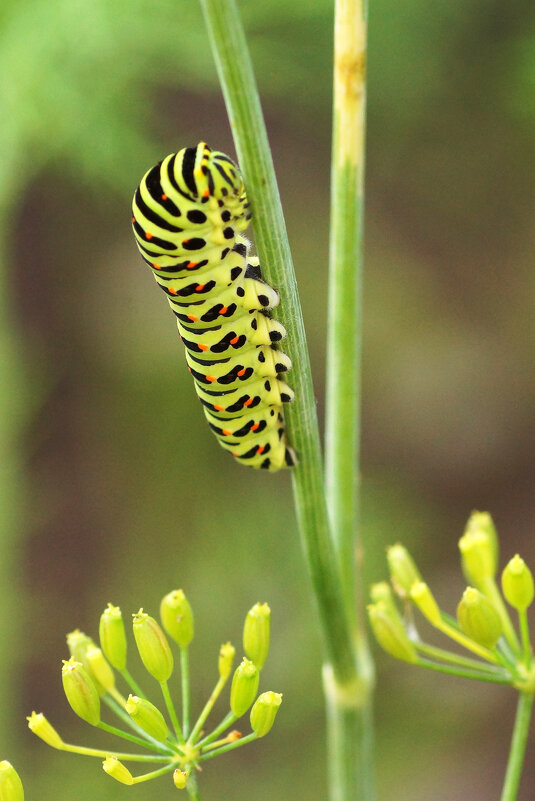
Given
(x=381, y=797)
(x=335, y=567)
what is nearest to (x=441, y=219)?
(x=381, y=797)

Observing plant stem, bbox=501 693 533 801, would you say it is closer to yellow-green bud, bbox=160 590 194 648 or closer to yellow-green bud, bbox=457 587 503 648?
yellow-green bud, bbox=457 587 503 648

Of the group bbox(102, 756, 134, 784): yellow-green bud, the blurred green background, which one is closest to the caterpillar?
bbox(102, 756, 134, 784): yellow-green bud

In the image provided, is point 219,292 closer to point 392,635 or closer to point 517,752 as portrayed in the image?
point 392,635

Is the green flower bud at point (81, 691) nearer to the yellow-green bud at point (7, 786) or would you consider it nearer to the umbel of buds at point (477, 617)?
the yellow-green bud at point (7, 786)

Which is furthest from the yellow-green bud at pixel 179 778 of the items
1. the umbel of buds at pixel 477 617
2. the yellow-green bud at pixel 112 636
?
the umbel of buds at pixel 477 617

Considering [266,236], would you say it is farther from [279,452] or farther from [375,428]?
[375,428]

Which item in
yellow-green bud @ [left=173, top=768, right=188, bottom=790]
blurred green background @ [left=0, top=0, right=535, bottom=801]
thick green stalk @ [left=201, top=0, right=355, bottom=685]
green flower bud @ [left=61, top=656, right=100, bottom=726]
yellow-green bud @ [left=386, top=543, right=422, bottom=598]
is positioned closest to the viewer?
thick green stalk @ [left=201, top=0, right=355, bottom=685]

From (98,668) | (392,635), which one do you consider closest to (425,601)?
(392,635)
